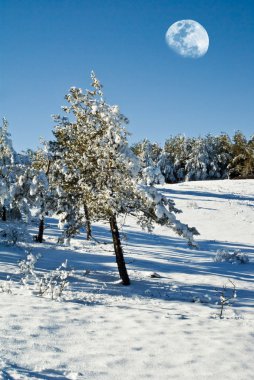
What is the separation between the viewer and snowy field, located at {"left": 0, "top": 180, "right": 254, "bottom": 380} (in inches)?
245

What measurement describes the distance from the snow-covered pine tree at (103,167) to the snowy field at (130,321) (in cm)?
299

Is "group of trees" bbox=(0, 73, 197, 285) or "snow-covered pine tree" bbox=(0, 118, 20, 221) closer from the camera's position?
"group of trees" bbox=(0, 73, 197, 285)

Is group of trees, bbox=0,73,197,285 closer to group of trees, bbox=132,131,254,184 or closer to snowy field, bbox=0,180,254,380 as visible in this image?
snowy field, bbox=0,180,254,380

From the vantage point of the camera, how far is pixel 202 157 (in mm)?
83688

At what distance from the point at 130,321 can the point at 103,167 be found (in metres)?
6.45

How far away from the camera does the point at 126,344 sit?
741cm

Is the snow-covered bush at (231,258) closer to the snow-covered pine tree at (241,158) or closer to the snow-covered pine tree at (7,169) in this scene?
the snow-covered pine tree at (7,169)

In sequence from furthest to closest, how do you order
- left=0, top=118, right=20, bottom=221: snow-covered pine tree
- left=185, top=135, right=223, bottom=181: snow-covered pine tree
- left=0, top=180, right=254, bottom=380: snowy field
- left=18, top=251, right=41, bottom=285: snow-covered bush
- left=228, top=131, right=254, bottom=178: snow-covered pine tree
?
left=185, top=135, right=223, bottom=181: snow-covered pine tree
left=228, top=131, right=254, bottom=178: snow-covered pine tree
left=0, top=118, right=20, bottom=221: snow-covered pine tree
left=18, top=251, right=41, bottom=285: snow-covered bush
left=0, top=180, right=254, bottom=380: snowy field

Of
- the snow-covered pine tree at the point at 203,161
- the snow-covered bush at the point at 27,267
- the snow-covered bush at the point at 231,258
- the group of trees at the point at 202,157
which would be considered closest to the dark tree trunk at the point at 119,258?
Answer: the snow-covered bush at the point at 27,267

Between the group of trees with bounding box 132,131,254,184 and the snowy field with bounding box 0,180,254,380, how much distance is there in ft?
195

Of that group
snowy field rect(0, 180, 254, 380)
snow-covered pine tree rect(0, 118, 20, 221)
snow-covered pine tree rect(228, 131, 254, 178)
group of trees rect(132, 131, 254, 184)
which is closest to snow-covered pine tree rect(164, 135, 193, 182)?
group of trees rect(132, 131, 254, 184)

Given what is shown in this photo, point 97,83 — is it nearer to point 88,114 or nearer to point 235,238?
point 88,114

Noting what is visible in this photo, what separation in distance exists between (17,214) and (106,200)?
20.0m

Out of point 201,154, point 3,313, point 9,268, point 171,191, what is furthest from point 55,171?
point 201,154
